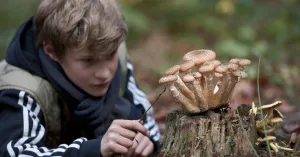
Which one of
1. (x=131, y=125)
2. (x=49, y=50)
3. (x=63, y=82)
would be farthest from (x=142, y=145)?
(x=49, y=50)

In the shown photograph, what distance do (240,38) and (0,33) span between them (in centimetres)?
401

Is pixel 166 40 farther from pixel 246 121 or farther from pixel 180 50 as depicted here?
pixel 246 121

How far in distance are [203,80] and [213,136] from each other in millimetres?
255

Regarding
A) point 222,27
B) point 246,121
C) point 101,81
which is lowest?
point 222,27

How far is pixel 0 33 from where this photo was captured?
29.7 ft

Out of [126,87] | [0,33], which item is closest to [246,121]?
[126,87]

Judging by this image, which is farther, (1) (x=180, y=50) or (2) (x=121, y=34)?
(1) (x=180, y=50)

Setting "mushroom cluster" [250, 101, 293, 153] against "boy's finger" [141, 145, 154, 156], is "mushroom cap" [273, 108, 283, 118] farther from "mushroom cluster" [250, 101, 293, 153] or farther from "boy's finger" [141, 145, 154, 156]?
"boy's finger" [141, 145, 154, 156]

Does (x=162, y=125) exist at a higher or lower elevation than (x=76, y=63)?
lower

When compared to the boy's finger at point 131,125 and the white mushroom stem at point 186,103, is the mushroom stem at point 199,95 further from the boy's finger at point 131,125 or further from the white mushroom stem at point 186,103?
the boy's finger at point 131,125

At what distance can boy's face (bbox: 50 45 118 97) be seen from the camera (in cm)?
301

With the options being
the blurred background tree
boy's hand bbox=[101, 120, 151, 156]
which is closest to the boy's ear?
boy's hand bbox=[101, 120, 151, 156]

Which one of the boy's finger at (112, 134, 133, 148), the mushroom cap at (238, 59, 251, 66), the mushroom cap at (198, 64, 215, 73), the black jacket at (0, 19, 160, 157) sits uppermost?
the mushroom cap at (238, 59, 251, 66)

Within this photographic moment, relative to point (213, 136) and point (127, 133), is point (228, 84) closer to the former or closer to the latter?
point (213, 136)
